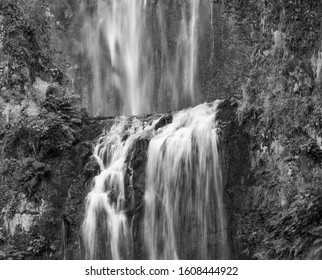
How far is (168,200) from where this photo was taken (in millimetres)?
14523

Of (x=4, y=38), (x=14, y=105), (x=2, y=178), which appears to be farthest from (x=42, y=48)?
(x=2, y=178)

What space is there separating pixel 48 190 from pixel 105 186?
6.88 ft

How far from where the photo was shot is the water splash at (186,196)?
1399 centimetres

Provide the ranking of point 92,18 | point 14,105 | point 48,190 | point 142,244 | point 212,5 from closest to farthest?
point 142,244 < point 48,190 < point 14,105 < point 212,5 < point 92,18

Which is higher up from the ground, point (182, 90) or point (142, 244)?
point (182, 90)

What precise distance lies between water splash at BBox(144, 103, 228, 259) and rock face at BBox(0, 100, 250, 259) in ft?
0.79

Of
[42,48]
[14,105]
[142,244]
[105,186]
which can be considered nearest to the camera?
[142,244]

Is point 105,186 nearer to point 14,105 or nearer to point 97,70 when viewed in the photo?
point 14,105

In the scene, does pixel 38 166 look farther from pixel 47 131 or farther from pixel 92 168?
pixel 92 168

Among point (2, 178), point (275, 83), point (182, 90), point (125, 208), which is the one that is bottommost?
point (125, 208)

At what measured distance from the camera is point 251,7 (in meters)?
16.2

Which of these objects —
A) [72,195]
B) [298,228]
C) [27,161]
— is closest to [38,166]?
[27,161]

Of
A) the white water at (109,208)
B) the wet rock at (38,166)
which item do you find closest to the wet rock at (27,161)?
the wet rock at (38,166)

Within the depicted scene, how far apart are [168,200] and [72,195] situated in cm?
311
